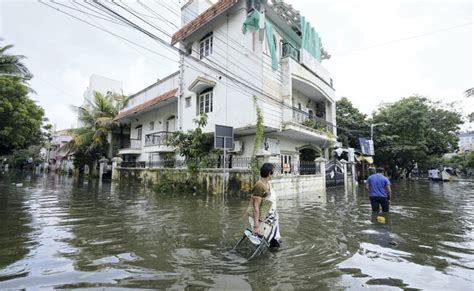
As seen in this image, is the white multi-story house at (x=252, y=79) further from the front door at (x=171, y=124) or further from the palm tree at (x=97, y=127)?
the palm tree at (x=97, y=127)

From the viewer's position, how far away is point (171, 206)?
370 inches

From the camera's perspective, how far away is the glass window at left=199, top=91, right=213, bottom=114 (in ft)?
52.6

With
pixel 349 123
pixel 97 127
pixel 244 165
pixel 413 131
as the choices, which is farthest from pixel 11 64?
pixel 413 131

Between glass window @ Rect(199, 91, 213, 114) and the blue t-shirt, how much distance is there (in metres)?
10.7

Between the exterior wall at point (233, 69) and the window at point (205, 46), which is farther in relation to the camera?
the window at point (205, 46)

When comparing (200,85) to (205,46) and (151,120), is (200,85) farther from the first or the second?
(151,120)

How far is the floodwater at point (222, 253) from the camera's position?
3.20 metres

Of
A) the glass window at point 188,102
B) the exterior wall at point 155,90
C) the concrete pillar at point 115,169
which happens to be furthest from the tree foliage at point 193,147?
the concrete pillar at point 115,169

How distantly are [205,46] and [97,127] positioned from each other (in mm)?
15238

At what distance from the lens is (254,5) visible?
43.4ft

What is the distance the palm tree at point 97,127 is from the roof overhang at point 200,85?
38.6 feet

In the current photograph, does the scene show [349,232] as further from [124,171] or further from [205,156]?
[124,171]

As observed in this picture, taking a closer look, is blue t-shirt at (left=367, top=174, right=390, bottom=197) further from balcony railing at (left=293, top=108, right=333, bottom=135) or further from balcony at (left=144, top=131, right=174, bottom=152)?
balcony at (left=144, top=131, right=174, bottom=152)

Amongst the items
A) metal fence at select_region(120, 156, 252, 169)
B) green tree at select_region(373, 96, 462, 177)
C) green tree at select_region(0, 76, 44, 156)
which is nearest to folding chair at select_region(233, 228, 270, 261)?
metal fence at select_region(120, 156, 252, 169)
